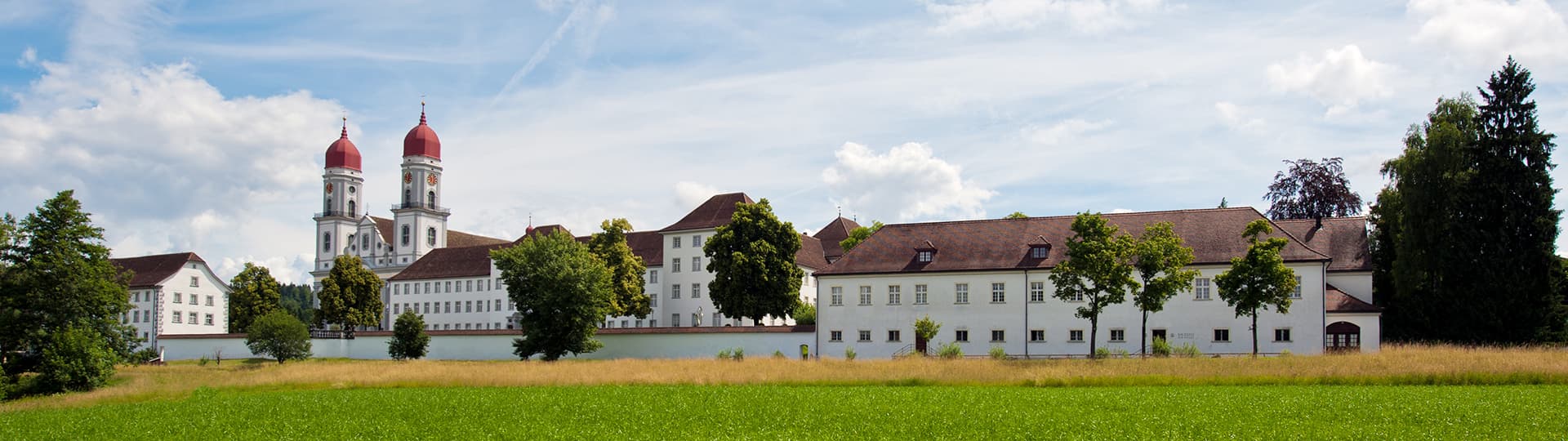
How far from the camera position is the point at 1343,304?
4672cm

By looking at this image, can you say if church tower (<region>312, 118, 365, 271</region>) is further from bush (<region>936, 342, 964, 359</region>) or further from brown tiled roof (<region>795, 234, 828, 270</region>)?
bush (<region>936, 342, 964, 359</region>)

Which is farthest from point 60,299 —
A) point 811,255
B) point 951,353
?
point 811,255

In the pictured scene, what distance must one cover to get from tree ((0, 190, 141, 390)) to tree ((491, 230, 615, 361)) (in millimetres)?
16308

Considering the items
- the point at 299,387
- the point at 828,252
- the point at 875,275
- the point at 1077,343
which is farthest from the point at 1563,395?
the point at 828,252

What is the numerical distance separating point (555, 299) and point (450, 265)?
47.1m

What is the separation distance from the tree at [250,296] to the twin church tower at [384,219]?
47.0 feet

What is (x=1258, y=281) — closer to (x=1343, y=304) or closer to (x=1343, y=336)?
(x=1343, y=304)

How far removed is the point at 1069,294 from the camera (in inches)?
1761

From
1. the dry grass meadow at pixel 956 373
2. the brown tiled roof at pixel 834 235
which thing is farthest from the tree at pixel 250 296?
the dry grass meadow at pixel 956 373

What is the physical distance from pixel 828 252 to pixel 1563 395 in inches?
2346

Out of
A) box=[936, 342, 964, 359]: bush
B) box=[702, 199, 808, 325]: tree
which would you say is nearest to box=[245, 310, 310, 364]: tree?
box=[702, 199, 808, 325]: tree

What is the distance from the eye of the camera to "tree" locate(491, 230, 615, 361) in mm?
52906

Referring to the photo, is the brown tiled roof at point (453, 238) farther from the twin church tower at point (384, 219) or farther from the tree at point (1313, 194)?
the tree at point (1313, 194)

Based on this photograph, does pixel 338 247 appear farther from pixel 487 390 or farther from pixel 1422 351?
pixel 1422 351
